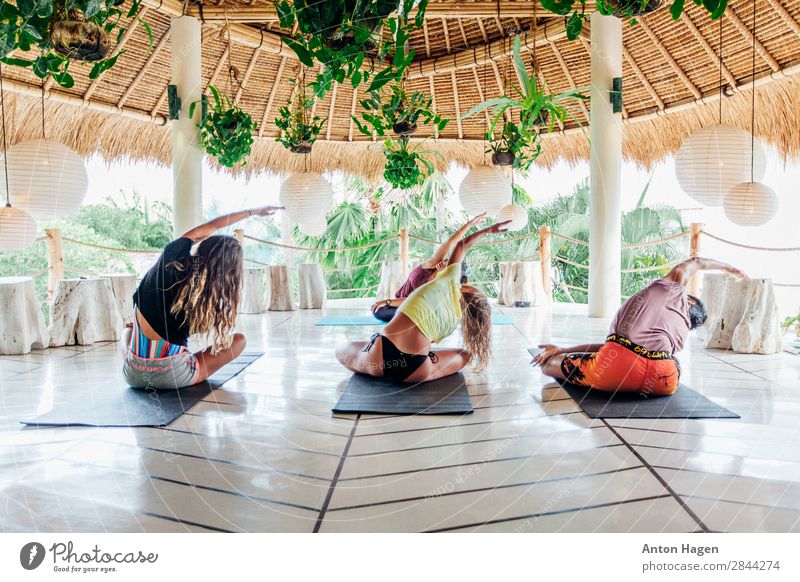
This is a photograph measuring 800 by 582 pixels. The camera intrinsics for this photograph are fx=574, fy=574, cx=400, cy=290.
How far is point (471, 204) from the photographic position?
12.1 ft

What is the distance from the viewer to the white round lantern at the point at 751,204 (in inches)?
122

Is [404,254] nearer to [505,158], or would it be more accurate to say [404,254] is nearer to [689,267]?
[505,158]

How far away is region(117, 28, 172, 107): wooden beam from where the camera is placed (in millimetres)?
4279

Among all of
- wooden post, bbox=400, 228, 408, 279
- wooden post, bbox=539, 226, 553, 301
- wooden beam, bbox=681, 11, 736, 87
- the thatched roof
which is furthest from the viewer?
wooden post, bbox=539, 226, 553, 301

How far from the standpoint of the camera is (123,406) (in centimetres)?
183

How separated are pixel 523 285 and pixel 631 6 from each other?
4.14 m

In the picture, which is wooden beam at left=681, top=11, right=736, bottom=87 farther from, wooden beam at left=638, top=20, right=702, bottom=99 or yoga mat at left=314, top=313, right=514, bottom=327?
yoga mat at left=314, top=313, right=514, bottom=327

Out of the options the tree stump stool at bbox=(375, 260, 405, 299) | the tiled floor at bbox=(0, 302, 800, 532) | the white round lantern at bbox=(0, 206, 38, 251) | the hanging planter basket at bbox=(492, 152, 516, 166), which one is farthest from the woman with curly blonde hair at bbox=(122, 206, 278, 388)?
the tree stump stool at bbox=(375, 260, 405, 299)

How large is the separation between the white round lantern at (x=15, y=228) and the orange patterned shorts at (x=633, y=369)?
3.03 meters

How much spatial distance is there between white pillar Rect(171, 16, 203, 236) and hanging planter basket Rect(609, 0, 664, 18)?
3109mm

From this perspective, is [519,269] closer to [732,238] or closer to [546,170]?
[546,170]

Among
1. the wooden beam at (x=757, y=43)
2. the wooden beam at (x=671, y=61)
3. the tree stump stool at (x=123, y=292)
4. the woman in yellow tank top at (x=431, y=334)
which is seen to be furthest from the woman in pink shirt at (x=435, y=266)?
the wooden beam at (x=671, y=61)

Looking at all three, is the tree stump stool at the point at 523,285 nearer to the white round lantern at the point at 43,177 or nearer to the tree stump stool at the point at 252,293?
the tree stump stool at the point at 252,293
